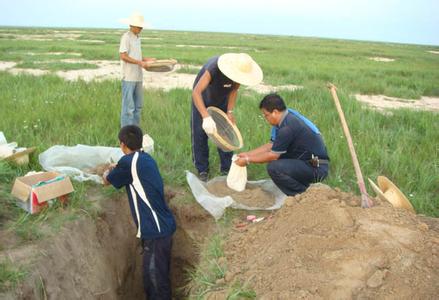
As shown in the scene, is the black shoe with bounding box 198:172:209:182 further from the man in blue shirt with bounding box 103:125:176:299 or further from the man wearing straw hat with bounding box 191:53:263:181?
the man in blue shirt with bounding box 103:125:176:299

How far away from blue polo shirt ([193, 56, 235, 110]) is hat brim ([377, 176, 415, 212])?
57.3 inches

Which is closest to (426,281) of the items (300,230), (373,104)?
(300,230)

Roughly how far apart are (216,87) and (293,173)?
0.98 metres

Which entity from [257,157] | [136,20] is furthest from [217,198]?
[136,20]

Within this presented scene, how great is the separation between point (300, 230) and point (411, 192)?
1679mm

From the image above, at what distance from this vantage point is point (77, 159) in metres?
3.65

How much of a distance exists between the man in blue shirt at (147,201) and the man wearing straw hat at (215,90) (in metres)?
0.73

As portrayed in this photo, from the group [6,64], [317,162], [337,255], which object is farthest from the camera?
[6,64]

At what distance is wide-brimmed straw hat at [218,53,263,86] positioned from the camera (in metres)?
3.22

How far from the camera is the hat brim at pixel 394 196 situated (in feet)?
9.89

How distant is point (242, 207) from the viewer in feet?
10.7

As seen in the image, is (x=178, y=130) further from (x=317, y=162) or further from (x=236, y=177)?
(x=317, y=162)

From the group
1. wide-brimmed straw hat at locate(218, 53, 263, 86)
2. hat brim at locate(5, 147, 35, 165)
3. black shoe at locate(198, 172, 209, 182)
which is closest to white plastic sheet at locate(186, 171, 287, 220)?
black shoe at locate(198, 172, 209, 182)

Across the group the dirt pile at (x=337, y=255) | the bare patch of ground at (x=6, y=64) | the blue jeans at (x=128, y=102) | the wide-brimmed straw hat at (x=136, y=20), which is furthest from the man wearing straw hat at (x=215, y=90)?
the bare patch of ground at (x=6, y=64)
